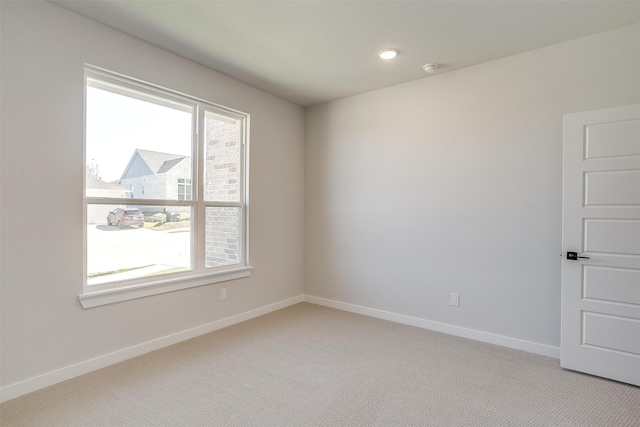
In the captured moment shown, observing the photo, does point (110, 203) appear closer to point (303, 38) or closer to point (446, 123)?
point (303, 38)

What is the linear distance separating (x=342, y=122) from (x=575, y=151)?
2470 mm

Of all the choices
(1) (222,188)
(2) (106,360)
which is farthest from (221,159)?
(2) (106,360)

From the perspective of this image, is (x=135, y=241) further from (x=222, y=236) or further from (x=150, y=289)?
(x=222, y=236)

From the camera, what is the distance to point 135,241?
2.83 m

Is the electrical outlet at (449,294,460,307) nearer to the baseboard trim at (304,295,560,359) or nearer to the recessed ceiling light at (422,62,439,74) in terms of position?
the baseboard trim at (304,295,560,359)

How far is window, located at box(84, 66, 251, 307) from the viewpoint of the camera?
103 inches

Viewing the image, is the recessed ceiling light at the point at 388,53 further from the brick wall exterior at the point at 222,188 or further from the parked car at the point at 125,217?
the parked car at the point at 125,217

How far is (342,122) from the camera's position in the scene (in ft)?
13.7

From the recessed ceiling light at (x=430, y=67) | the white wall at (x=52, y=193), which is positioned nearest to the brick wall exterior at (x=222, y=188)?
the white wall at (x=52, y=193)

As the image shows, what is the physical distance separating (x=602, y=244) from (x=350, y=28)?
2.54m

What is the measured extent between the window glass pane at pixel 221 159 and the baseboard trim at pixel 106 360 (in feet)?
4.35

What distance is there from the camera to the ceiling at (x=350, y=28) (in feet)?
7.51

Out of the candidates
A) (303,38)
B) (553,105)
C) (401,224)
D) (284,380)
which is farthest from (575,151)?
(284,380)

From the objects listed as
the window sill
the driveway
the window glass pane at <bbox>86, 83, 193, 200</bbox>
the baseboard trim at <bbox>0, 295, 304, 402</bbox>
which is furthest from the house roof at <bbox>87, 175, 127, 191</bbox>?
the baseboard trim at <bbox>0, 295, 304, 402</bbox>
